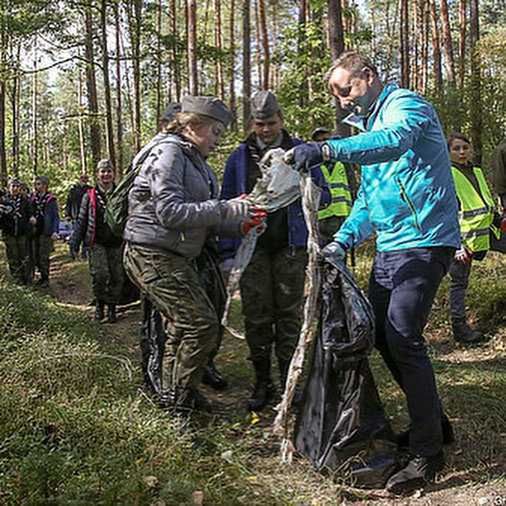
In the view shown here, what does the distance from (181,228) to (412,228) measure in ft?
3.95

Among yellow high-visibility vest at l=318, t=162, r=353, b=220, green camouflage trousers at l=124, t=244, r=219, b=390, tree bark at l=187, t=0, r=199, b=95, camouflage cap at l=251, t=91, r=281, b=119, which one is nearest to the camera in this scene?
green camouflage trousers at l=124, t=244, r=219, b=390

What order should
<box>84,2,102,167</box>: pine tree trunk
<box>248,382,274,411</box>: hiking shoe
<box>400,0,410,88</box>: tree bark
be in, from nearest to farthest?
<box>248,382,274,411</box>: hiking shoe, <box>84,2,102,167</box>: pine tree trunk, <box>400,0,410,88</box>: tree bark

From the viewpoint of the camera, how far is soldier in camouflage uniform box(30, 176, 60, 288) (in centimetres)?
1103

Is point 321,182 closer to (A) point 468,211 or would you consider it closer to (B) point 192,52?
(A) point 468,211

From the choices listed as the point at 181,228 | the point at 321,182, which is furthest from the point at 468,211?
the point at 181,228

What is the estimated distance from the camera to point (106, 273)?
779 centimetres

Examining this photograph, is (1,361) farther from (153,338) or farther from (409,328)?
(409,328)

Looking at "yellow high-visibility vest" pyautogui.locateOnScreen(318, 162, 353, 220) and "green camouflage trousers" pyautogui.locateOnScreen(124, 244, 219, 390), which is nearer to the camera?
"green camouflage trousers" pyautogui.locateOnScreen(124, 244, 219, 390)

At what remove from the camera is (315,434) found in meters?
3.44

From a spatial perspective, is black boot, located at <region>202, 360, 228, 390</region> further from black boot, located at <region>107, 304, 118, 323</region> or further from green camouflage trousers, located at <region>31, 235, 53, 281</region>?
green camouflage trousers, located at <region>31, 235, 53, 281</region>

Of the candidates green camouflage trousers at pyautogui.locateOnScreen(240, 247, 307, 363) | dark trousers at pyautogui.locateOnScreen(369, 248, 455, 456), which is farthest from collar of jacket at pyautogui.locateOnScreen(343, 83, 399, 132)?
green camouflage trousers at pyautogui.locateOnScreen(240, 247, 307, 363)

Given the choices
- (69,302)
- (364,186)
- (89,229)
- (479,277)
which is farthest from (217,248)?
(69,302)

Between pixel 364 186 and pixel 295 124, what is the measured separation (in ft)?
31.8

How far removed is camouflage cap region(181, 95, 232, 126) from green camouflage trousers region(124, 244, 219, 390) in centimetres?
81
